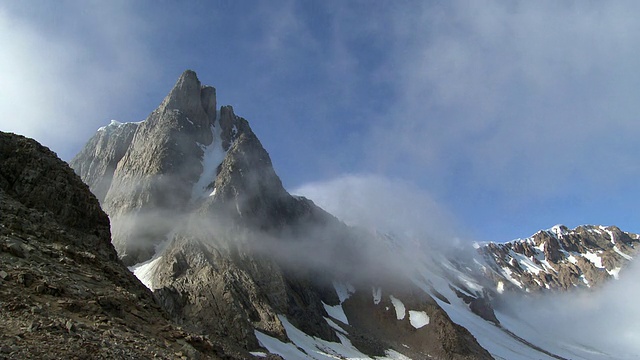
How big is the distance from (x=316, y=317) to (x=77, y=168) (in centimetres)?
9879

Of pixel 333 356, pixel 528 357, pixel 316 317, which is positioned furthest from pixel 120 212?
pixel 528 357

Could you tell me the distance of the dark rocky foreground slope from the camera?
1619 cm

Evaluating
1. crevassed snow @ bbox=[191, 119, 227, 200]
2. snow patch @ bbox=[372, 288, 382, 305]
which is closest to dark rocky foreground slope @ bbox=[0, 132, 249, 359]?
crevassed snow @ bbox=[191, 119, 227, 200]

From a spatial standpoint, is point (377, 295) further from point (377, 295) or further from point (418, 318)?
point (418, 318)

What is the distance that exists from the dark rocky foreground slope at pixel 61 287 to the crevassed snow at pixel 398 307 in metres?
116

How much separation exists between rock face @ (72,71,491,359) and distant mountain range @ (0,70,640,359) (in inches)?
17.4

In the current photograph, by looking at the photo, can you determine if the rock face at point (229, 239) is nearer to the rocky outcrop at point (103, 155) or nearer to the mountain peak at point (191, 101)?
the mountain peak at point (191, 101)

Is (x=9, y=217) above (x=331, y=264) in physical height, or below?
below

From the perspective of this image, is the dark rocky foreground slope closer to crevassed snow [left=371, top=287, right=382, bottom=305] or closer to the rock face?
the rock face

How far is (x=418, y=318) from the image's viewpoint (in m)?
136

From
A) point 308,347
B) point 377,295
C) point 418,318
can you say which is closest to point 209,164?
point 377,295

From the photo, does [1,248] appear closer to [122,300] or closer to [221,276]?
[122,300]

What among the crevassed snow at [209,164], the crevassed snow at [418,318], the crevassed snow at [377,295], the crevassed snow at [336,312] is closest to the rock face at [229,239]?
the crevassed snow at [209,164]

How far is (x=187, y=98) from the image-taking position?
15538 centimetres
